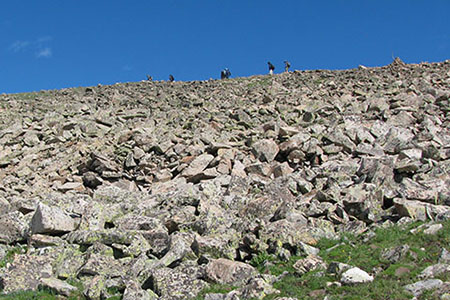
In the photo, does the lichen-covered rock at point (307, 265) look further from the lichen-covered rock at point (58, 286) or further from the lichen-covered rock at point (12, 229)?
the lichen-covered rock at point (12, 229)

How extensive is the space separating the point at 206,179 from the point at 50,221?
6165 millimetres

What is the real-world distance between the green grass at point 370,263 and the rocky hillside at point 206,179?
1.69ft

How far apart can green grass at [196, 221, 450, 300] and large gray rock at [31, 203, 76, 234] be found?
214 inches

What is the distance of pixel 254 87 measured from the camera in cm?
3503

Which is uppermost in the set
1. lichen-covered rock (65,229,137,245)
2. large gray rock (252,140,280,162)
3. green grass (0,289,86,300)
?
large gray rock (252,140,280,162)

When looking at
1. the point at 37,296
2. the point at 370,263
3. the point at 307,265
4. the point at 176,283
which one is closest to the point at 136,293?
the point at 176,283

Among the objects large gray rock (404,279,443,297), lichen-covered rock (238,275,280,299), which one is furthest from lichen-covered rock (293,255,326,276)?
large gray rock (404,279,443,297)

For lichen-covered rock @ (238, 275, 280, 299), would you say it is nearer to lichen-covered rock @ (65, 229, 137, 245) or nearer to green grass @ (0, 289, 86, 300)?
green grass @ (0, 289, 86, 300)

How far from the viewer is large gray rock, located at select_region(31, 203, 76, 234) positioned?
13.4m

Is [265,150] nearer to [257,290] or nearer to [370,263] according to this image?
[370,263]

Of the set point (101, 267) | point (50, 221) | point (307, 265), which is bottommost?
point (101, 267)

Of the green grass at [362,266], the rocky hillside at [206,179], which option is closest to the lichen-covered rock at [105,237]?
the rocky hillside at [206,179]

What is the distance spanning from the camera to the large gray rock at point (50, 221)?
1342cm

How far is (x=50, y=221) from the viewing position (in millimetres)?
13508
